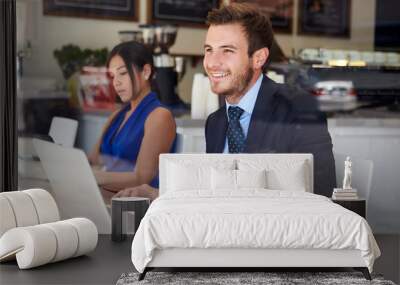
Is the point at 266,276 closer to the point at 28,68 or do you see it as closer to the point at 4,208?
the point at 4,208

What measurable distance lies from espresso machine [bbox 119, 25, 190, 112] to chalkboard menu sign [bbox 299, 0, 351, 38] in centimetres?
119

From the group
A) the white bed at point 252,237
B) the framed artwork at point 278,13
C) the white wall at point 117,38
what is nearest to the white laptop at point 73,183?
the white wall at point 117,38

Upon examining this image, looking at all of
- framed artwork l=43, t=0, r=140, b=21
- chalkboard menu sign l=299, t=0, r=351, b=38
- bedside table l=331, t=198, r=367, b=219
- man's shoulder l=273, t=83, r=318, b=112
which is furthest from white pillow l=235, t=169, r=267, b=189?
framed artwork l=43, t=0, r=140, b=21

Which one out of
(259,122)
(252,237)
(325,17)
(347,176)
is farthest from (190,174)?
(325,17)

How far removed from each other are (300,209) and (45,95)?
3.04 metres

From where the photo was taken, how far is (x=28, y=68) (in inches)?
312

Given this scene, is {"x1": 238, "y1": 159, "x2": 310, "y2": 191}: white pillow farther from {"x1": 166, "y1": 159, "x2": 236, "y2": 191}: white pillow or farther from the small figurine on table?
the small figurine on table

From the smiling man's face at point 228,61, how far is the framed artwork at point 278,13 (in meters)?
→ 0.28

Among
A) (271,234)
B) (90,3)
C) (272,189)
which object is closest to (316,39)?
(272,189)

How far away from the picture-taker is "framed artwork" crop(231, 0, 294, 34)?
775 centimetres

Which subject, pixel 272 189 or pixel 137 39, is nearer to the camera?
pixel 272 189

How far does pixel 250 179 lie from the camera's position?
712cm

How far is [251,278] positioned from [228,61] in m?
2.50

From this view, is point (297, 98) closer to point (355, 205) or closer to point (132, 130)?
point (355, 205)
